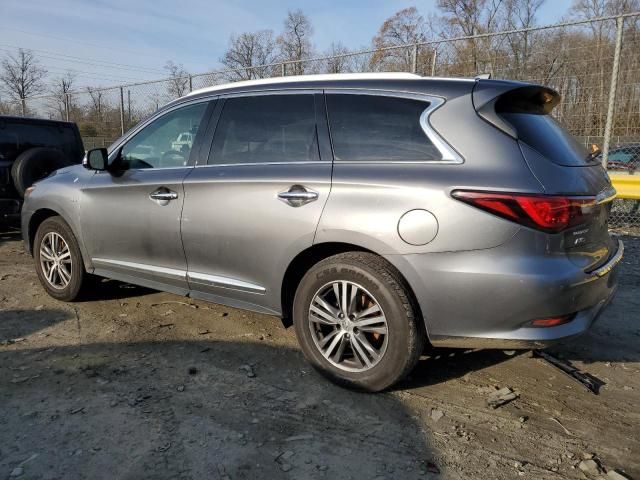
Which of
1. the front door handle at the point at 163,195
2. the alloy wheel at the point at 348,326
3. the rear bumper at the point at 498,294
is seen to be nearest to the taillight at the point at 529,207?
the rear bumper at the point at 498,294

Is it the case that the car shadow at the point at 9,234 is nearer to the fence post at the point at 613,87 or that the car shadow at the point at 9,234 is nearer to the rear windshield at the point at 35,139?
the rear windshield at the point at 35,139

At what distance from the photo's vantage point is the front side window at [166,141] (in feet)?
12.6

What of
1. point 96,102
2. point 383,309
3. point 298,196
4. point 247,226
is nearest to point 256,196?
point 247,226

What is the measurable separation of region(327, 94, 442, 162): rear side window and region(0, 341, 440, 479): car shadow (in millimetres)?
1429

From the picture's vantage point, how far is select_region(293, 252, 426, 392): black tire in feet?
9.11

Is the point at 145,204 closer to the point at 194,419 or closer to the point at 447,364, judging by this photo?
the point at 194,419

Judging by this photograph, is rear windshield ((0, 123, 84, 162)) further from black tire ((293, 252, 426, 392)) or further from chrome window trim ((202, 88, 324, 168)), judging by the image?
black tire ((293, 252, 426, 392))

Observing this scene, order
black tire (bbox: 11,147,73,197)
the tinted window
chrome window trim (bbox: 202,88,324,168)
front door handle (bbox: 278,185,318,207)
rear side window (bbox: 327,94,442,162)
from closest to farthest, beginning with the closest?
Result: rear side window (bbox: 327,94,442,162) < front door handle (bbox: 278,185,318,207) < chrome window trim (bbox: 202,88,324,168) < the tinted window < black tire (bbox: 11,147,73,197)

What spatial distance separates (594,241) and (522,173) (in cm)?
67

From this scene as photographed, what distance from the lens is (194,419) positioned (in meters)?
2.72

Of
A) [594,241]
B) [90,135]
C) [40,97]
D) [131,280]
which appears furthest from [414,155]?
[40,97]

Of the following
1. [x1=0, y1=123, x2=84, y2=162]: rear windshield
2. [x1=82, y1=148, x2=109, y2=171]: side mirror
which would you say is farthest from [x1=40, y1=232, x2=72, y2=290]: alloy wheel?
[x1=0, y1=123, x2=84, y2=162]: rear windshield

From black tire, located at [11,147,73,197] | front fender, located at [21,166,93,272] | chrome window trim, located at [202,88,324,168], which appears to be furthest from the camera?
black tire, located at [11,147,73,197]

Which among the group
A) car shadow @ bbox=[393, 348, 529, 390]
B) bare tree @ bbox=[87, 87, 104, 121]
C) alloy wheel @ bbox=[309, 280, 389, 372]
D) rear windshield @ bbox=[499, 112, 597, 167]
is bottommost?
car shadow @ bbox=[393, 348, 529, 390]
